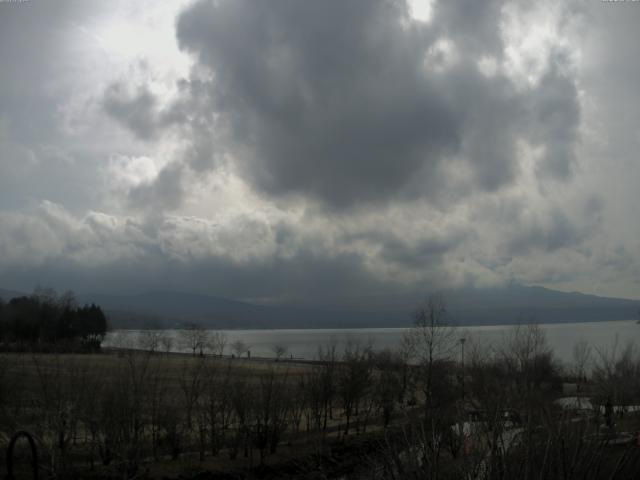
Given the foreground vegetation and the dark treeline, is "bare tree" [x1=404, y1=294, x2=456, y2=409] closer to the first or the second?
the foreground vegetation

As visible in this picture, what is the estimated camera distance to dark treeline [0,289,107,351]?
395 ft

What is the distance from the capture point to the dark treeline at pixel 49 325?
120375mm

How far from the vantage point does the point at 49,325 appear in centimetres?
12912

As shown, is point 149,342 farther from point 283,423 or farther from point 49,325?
point 283,423

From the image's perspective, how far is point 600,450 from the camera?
12.1 m

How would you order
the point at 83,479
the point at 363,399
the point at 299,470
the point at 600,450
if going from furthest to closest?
the point at 363,399
the point at 299,470
the point at 83,479
the point at 600,450

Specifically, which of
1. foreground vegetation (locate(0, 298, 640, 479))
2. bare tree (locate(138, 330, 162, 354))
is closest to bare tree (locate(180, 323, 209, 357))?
bare tree (locate(138, 330, 162, 354))

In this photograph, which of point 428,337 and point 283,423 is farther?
point 428,337

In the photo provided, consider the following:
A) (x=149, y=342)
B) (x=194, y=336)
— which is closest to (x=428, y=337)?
(x=149, y=342)

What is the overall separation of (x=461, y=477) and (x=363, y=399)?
40454 mm

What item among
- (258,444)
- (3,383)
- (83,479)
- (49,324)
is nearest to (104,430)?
(83,479)

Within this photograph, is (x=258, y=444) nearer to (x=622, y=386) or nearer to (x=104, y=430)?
(x=104, y=430)

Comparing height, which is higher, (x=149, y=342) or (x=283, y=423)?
(x=149, y=342)

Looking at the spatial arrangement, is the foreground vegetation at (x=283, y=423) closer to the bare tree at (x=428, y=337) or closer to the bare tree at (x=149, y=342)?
the bare tree at (x=428, y=337)
